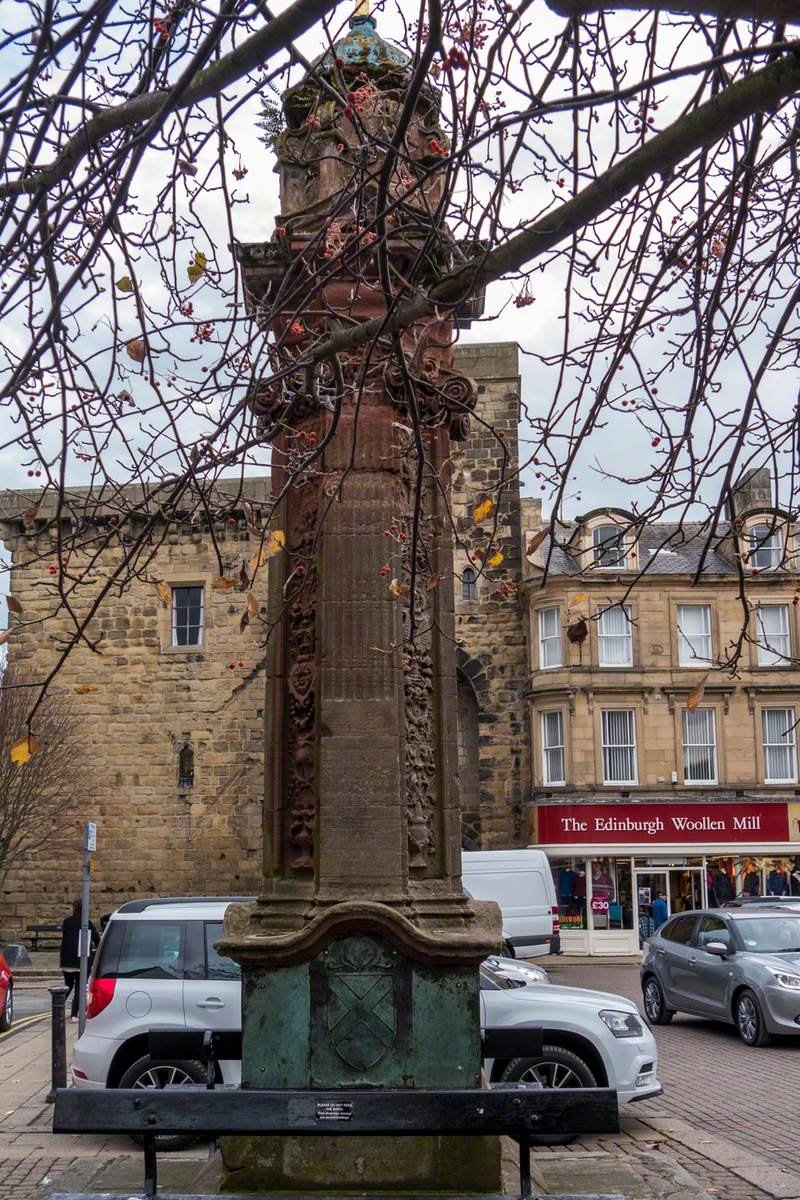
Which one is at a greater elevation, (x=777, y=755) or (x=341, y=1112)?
(x=777, y=755)

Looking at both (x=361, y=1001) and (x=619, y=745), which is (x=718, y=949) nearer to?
(x=361, y=1001)

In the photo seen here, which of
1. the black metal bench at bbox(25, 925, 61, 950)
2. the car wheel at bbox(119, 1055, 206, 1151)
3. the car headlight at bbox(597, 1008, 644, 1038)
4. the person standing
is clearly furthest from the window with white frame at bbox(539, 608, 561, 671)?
the car wheel at bbox(119, 1055, 206, 1151)

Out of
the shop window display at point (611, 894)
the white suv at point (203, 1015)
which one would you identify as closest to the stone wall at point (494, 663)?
the shop window display at point (611, 894)

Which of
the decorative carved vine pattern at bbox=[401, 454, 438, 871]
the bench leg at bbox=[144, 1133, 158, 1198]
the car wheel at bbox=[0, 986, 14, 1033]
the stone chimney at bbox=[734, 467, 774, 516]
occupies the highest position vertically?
the stone chimney at bbox=[734, 467, 774, 516]

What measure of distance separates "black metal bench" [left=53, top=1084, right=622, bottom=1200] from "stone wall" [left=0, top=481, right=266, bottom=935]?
28311mm

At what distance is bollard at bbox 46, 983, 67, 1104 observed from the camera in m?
11.6

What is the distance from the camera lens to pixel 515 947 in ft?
83.6

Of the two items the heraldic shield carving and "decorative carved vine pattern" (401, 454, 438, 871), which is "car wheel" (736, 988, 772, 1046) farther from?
the heraldic shield carving

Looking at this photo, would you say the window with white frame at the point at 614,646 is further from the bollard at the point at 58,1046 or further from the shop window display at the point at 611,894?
the bollard at the point at 58,1046

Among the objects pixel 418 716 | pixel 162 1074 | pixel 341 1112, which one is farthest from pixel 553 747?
pixel 341 1112

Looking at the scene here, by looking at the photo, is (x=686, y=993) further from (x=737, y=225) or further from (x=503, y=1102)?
(x=737, y=225)

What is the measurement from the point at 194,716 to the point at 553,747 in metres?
8.92

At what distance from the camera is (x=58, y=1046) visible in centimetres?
1194

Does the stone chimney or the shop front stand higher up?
the stone chimney
